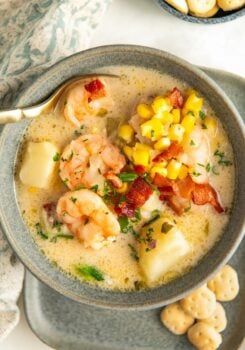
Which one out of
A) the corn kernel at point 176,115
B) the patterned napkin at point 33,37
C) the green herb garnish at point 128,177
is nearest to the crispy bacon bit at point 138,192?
the green herb garnish at point 128,177

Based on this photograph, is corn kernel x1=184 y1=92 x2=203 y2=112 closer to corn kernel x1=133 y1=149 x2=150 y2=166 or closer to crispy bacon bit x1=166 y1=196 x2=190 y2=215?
corn kernel x1=133 y1=149 x2=150 y2=166

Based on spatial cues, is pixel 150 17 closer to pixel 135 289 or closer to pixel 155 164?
pixel 155 164

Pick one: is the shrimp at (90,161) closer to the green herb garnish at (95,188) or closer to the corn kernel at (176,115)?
the green herb garnish at (95,188)

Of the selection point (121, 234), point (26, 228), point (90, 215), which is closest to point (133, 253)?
point (121, 234)

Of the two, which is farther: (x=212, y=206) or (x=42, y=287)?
(x=42, y=287)

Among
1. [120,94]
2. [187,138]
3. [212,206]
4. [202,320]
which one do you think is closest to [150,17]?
[120,94]

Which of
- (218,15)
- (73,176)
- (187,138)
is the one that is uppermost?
(218,15)
